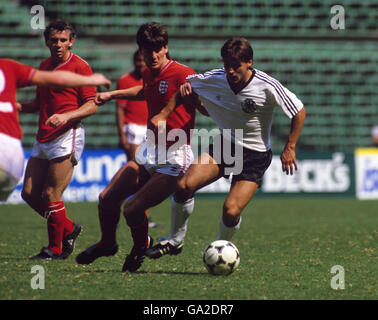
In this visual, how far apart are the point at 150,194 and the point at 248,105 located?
1.19 m

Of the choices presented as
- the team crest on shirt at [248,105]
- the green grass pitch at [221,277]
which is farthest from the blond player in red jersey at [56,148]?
the team crest on shirt at [248,105]

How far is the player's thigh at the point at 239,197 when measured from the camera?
627 centimetres

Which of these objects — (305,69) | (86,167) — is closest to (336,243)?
(86,167)

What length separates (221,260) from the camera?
596 centimetres

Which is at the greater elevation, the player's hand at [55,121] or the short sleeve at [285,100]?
the short sleeve at [285,100]

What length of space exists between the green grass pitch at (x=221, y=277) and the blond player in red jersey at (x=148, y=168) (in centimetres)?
30

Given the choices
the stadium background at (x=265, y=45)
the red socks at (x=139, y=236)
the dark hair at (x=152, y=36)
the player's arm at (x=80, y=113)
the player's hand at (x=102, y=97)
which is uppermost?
the stadium background at (x=265, y=45)

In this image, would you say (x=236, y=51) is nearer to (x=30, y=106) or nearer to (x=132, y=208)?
(x=132, y=208)

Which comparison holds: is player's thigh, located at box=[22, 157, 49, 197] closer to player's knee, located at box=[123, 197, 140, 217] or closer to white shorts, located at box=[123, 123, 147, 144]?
player's knee, located at box=[123, 197, 140, 217]

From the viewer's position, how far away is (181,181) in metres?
6.41

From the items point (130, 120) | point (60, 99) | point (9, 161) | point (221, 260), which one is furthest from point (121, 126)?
point (9, 161)

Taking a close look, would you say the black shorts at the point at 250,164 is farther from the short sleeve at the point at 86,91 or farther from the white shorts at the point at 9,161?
the white shorts at the point at 9,161

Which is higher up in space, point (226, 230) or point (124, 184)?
point (124, 184)
